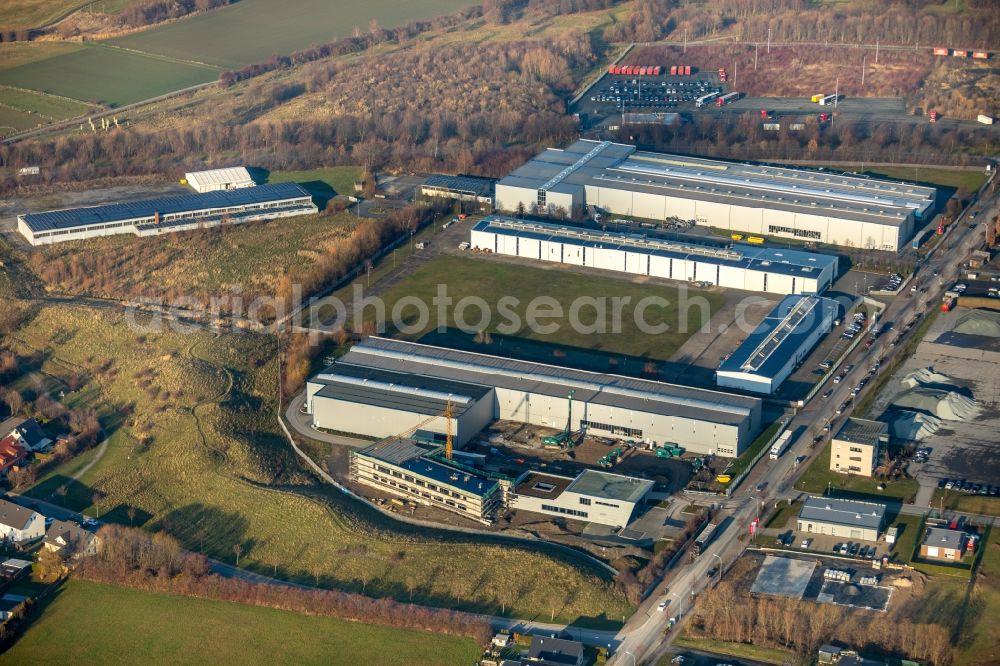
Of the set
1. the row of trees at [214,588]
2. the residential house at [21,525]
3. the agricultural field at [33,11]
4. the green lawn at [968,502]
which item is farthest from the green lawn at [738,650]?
the agricultural field at [33,11]

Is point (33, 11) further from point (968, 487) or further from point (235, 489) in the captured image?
point (968, 487)

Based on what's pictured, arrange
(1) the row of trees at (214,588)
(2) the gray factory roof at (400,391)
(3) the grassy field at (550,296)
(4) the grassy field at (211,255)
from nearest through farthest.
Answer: (1) the row of trees at (214,588), (2) the gray factory roof at (400,391), (3) the grassy field at (550,296), (4) the grassy field at (211,255)

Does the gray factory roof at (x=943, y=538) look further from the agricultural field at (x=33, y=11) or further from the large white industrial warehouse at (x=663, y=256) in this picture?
the agricultural field at (x=33, y=11)

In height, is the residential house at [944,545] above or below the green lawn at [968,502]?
above

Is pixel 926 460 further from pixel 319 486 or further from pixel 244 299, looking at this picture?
pixel 244 299

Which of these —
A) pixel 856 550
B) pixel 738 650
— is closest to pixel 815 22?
pixel 856 550

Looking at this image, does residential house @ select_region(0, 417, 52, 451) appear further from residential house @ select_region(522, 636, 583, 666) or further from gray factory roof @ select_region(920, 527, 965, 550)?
gray factory roof @ select_region(920, 527, 965, 550)
